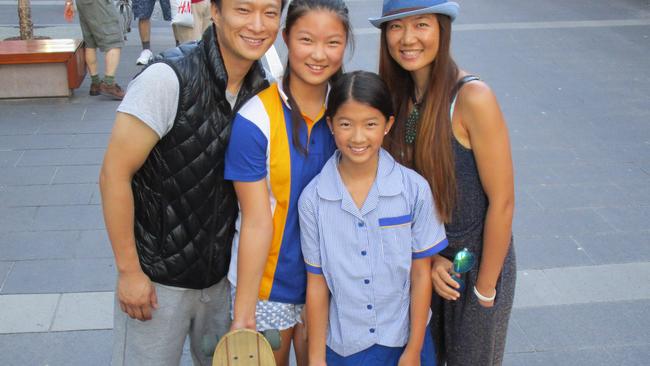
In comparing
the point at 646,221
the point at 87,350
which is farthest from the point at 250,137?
the point at 646,221

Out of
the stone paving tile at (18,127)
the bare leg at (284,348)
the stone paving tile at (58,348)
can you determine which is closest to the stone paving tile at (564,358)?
the bare leg at (284,348)

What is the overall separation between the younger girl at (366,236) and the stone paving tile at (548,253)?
214 cm

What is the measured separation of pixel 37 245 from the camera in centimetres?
451

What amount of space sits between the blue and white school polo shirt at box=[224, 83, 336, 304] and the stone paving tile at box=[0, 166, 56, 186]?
3575 mm

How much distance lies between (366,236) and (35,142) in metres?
4.74

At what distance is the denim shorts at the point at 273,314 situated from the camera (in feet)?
8.16

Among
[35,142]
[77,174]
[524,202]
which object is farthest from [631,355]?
[35,142]

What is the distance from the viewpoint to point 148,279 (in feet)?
7.61

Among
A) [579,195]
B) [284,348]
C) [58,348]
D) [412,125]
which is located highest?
[412,125]

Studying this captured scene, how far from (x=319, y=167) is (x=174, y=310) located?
2.19 ft

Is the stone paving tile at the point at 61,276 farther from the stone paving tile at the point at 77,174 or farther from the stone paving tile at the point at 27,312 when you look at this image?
the stone paving tile at the point at 77,174

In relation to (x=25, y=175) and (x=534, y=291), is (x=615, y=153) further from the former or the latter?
(x=25, y=175)

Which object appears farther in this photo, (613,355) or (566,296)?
(566,296)

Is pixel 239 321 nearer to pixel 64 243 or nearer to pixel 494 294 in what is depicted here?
pixel 494 294
